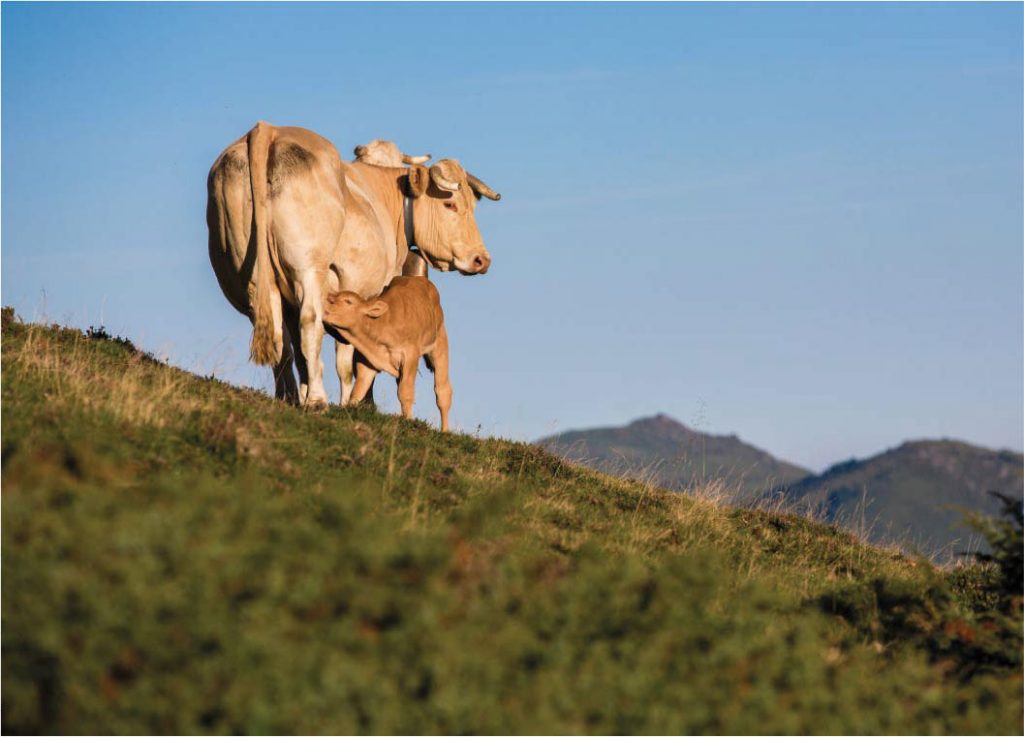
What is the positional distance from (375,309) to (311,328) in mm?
899

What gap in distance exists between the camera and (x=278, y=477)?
38.0 feet

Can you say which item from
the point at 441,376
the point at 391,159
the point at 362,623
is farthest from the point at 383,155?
the point at 362,623

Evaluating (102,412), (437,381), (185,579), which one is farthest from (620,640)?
(437,381)

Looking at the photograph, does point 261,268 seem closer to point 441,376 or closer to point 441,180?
point 441,376

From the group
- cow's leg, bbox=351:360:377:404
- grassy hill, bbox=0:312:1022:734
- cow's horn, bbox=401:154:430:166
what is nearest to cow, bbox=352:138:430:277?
cow's horn, bbox=401:154:430:166

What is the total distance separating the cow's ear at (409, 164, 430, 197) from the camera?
20328 mm

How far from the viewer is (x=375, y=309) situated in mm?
17328

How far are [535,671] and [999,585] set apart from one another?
6.30m

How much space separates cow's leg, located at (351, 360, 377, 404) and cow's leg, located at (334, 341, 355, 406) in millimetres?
179

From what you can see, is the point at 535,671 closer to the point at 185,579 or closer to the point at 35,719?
the point at 185,579

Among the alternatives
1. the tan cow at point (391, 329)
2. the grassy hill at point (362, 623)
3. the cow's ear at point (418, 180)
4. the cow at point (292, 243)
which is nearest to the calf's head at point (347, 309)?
the tan cow at point (391, 329)

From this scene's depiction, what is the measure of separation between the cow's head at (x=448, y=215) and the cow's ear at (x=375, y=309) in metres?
3.50

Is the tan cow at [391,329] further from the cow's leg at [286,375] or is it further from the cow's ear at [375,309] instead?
the cow's leg at [286,375]

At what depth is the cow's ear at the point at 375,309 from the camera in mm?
17281
